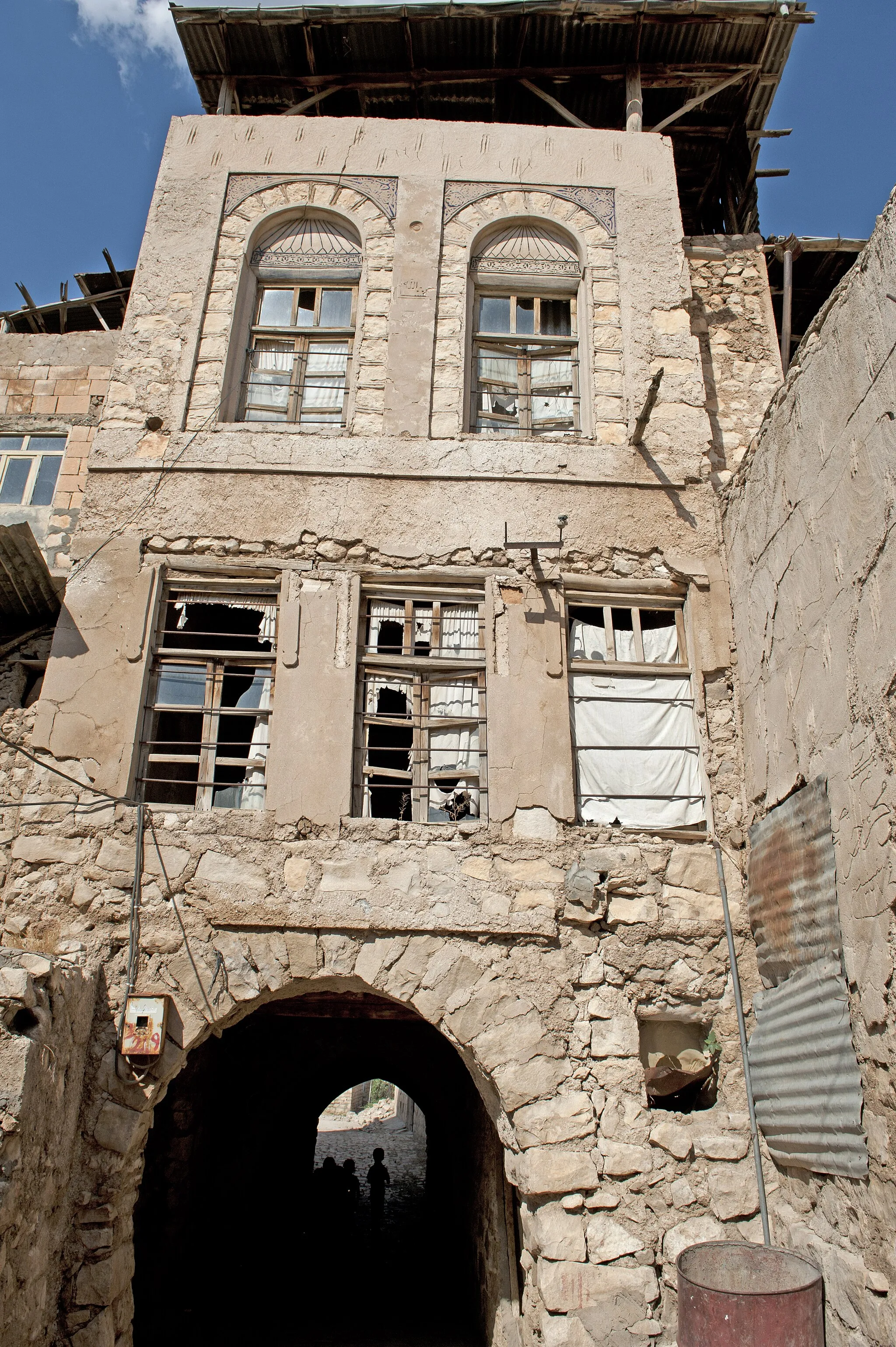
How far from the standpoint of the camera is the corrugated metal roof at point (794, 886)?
5.02m

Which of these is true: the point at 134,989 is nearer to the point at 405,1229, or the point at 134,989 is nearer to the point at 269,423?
the point at 269,423

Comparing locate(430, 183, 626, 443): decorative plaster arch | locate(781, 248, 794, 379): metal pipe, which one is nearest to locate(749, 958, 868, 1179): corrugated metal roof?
locate(430, 183, 626, 443): decorative plaster arch

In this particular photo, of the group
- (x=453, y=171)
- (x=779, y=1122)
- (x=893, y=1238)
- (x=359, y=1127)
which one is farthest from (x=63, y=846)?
(x=359, y=1127)

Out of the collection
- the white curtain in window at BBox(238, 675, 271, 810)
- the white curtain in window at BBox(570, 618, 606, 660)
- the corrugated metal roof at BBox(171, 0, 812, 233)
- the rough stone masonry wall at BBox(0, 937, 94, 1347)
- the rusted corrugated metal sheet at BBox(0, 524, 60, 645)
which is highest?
the corrugated metal roof at BBox(171, 0, 812, 233)

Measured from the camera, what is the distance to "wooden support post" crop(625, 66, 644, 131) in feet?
29.1

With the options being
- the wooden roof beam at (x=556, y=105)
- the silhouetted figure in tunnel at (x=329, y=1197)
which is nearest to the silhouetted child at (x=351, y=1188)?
the silhouetted figure in tunnel at (x=329, y=1197)

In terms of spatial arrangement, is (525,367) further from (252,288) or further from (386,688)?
(386,688)

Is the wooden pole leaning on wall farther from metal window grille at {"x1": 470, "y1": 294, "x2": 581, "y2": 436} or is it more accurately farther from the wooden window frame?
the wooden window frame

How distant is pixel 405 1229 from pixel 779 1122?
33.3ft

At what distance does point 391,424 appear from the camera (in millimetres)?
7410

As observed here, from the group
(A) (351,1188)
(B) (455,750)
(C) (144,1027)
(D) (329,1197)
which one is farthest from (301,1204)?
(B) (455,750)

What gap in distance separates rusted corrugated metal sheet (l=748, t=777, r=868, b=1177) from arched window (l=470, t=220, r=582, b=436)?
12.6 feet

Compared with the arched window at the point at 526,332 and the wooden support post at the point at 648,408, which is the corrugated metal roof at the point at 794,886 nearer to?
the wooden support post at the point at 648,408

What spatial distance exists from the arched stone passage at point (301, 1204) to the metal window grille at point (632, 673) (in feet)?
9.39
